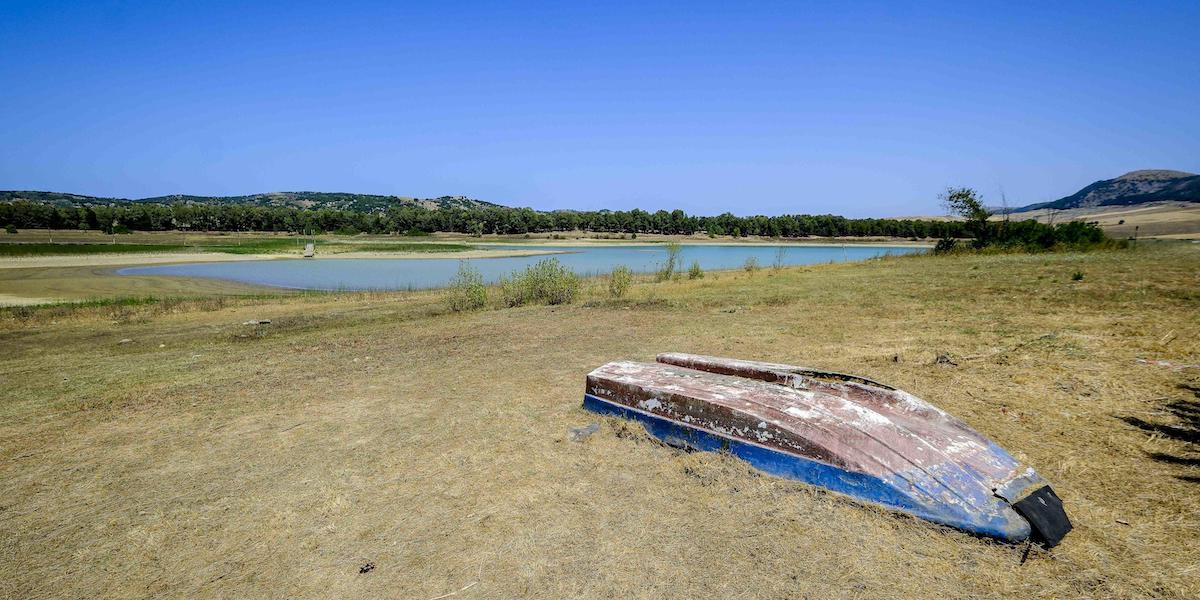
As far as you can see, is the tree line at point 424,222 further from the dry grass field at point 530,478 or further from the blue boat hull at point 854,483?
the blue boat hull at point 854,483

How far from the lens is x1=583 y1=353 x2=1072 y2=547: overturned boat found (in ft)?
9.52

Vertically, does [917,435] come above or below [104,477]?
above

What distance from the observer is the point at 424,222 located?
313ft

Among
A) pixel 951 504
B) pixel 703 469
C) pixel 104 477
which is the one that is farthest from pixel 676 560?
pixel 104 477

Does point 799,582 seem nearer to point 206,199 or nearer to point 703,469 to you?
point 703,469

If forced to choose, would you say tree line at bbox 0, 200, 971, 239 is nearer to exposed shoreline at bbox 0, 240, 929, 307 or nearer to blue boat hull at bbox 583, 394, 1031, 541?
exposed shoreline at bbox 0, 240, 929, 307

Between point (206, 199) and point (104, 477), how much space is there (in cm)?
22734

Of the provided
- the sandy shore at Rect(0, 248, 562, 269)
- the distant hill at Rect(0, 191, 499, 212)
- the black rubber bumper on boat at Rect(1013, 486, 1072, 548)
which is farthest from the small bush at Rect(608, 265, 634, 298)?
the distant hill at Rect(0, 191, 499, 212)

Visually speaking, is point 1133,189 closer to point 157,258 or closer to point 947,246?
point 947,246

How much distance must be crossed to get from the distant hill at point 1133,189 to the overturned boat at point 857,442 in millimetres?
121710

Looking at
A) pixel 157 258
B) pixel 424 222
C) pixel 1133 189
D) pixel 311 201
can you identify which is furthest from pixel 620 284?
pixel 311 201

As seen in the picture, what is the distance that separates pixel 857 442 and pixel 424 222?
3879 inches

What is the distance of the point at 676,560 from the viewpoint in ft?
9.35

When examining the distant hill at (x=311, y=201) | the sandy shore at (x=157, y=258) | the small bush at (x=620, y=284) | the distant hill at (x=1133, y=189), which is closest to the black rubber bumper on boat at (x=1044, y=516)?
the small bush at (x=620, y=284)
